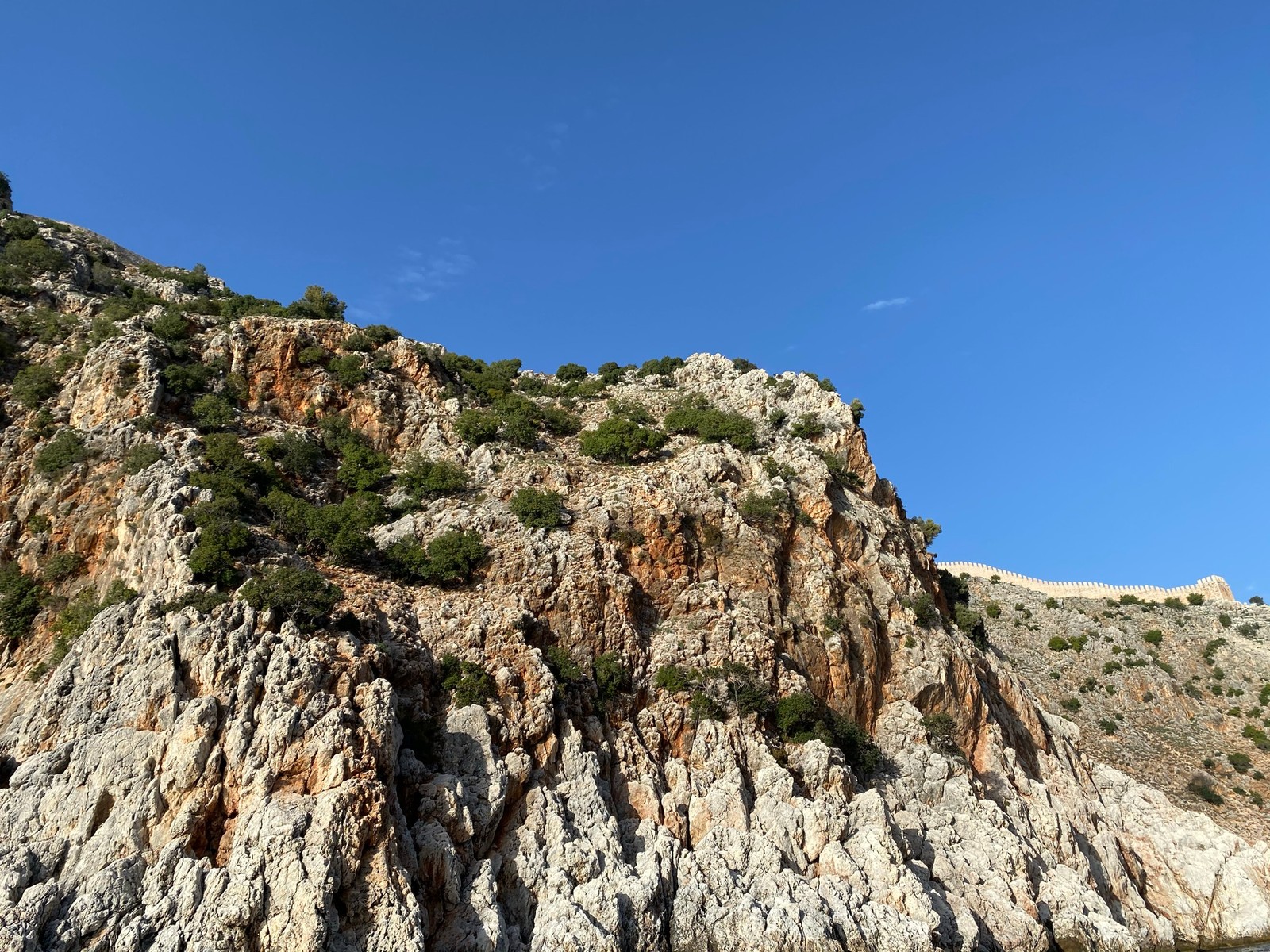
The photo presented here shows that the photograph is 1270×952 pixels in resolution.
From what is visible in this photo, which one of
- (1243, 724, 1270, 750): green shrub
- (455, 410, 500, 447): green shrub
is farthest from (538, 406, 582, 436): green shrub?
(1243, 724, 1270, 750): green shrub

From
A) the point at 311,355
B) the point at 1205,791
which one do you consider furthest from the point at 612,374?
the point at 1205,791

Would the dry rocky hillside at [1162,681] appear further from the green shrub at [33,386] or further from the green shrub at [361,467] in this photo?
the green shrub at [33,386]

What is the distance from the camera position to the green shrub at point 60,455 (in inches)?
1021

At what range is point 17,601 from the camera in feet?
76.5

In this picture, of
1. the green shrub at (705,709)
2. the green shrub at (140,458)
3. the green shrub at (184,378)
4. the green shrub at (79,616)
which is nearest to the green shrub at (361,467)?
the green shrub at (184,378)

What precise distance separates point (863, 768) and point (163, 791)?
22.1m

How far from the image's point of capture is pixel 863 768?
28.8m

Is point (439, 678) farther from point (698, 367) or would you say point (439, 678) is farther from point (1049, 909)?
point (698, 367)

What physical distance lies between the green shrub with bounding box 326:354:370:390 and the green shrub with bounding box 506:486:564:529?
10.4 m

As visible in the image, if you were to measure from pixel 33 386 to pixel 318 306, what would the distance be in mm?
16668

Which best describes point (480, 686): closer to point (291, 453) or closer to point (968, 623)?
point (291, 453)

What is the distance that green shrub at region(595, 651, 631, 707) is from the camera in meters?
26.6

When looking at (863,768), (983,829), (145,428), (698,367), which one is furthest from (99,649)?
(698,367)

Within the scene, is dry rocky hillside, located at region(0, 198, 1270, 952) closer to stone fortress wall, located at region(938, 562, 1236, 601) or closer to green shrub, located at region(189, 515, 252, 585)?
green shrub, located at region(189, 515, 252, 585)
